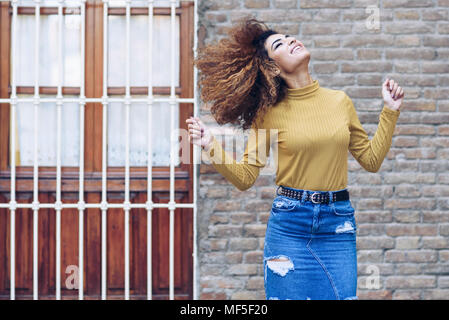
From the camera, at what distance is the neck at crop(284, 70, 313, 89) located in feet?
8.27

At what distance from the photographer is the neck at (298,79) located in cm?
252

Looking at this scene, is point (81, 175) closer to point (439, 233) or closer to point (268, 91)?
point (268, 91)

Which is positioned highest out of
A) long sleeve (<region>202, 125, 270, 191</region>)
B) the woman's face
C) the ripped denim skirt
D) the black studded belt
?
the woman's face

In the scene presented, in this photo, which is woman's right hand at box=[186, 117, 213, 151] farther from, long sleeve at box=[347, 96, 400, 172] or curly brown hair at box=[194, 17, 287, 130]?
long sleeve at box=[347, 96, 400, 172]

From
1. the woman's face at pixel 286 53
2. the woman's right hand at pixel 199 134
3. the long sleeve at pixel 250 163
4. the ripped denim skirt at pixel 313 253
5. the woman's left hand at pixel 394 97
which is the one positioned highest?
the woman's face at pixel 286 53

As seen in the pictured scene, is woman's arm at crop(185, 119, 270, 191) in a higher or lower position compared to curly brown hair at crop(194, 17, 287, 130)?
lower

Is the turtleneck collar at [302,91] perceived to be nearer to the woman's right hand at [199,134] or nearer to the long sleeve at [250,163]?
the long sleeve at [250,163]

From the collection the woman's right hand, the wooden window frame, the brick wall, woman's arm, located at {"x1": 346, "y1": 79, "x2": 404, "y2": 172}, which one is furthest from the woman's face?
the wooden window frame

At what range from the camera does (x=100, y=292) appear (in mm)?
3910

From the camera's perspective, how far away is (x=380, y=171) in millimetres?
3766

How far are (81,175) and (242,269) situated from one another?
1.26 metres

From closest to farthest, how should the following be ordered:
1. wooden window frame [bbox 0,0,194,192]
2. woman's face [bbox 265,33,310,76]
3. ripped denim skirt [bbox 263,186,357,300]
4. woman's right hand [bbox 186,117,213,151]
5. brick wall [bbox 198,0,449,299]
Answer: woman's right hand [bbox 186,117,213,151] < ripped denim skirt [bbox 263,186,357,300] < woman's face [bbox 265,33,310,76] < brick wall [bbox 198,0,449,299] < wooden window frame [bbox 0,0,194,192]

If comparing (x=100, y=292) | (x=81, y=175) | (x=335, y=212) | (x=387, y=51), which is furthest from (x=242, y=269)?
(x=387, y=51)

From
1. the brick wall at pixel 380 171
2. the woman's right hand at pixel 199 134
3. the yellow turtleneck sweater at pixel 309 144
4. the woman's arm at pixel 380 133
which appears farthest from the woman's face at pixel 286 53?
the brick wall at pixel 380 171
